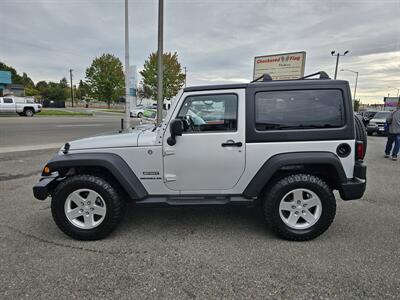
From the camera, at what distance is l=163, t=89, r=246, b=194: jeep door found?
2963 mm

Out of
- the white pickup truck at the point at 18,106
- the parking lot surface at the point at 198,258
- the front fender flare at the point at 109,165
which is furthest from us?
the white pickup truck at the point at 18,106

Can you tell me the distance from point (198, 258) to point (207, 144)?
4.15ft

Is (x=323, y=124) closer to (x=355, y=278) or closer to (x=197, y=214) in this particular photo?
(x=355, y=278)

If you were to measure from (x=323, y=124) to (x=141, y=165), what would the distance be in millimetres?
2215

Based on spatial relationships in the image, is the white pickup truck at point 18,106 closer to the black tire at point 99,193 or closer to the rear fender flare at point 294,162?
the black tire at point 99,193

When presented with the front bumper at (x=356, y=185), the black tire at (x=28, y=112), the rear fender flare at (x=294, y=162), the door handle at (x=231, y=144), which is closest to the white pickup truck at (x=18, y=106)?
the black tire at (x=28, y=112)

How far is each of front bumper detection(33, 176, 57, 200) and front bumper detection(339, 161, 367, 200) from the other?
3523 mm

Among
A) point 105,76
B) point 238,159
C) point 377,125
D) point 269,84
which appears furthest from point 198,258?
point 105,76

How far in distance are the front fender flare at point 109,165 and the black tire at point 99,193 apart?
0.16 metres

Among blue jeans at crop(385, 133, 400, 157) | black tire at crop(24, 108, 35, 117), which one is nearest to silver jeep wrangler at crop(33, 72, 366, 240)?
blue jeans at crop(385, 133, 400, 157)

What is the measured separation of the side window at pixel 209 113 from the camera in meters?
3.01

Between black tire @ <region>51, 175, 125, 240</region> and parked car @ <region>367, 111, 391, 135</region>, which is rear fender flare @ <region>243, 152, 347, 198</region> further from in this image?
parked car @ <region>367, 111, 391, 135</region>

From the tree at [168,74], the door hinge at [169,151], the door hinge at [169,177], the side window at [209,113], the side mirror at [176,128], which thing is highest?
the tree at [168,74]

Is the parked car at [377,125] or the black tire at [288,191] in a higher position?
the parked car at [377,125]
